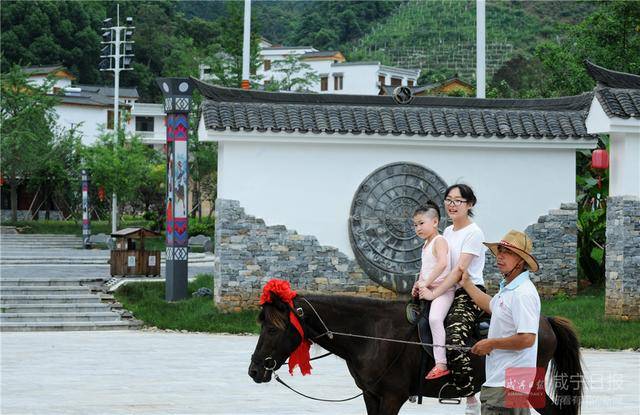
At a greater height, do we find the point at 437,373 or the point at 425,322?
the point at 425,322

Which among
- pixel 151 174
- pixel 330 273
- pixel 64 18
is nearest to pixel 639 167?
pixel 330 273

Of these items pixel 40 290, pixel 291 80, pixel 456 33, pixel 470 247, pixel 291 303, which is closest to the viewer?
pixel 291 303

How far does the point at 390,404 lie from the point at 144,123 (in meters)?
59.8

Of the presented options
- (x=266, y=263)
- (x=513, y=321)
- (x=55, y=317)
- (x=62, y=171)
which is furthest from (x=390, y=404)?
(x=62, y=171)

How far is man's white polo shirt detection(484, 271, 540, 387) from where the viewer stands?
616 cm

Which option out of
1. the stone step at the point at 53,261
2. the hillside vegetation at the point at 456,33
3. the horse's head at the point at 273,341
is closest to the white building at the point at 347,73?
the hillside vegetation at the point at 456,33

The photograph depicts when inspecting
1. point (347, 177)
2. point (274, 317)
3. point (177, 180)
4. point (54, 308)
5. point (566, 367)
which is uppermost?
point (347, 177)

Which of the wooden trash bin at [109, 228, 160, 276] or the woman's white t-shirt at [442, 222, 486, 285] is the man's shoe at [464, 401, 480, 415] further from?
the wooden trash bin at [109, 228, 160, 276]

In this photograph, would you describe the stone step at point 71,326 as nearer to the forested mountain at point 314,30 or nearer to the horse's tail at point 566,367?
the horse's tail at point 566,367

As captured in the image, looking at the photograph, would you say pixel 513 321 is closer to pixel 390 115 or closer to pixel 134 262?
pixel 390 115

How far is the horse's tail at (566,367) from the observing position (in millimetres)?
7277

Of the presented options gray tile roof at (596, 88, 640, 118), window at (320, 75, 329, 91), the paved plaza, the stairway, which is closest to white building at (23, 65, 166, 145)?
window at (320, 75, 329, 91)

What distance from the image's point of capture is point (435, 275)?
7508mm

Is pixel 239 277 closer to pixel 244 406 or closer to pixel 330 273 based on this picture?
pixel 330 273
